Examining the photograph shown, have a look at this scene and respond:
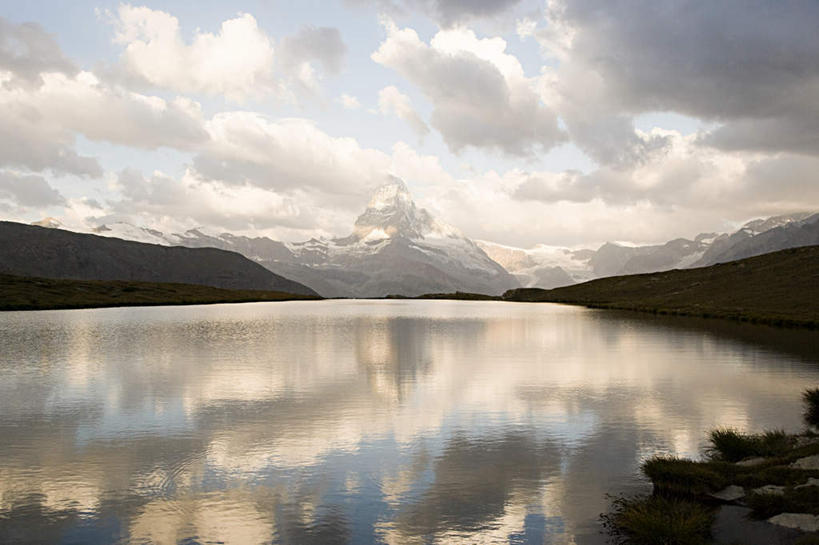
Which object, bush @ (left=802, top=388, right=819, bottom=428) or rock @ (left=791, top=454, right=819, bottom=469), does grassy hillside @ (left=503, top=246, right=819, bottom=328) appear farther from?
rock @ (left=791, top=454, right=819, bottom=469)

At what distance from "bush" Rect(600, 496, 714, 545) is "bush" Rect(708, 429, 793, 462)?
22.4 feet

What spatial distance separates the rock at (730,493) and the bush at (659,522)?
133 centimetres

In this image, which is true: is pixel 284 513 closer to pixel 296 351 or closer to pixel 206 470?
pixel 206 470

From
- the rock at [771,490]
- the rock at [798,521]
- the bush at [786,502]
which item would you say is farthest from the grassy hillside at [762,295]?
the rock at [798,521]

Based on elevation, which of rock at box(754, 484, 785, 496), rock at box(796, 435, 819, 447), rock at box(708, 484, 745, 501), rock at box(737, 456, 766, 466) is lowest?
rock at box(708, 484, 745, 501)

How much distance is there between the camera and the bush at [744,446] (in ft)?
77.3

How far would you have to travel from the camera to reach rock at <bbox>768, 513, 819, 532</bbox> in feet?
53.0

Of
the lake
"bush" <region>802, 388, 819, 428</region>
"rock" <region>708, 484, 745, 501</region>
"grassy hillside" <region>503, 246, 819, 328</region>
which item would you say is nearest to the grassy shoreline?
"rock" <region>708, 484, 745, 501</region>

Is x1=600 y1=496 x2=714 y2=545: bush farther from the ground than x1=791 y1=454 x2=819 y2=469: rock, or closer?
closer

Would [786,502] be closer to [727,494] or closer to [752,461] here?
[727,494]

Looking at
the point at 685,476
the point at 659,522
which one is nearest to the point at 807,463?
the point at 685,476

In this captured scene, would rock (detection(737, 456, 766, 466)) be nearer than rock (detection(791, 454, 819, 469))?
No

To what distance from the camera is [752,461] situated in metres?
22.5

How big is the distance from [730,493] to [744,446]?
5473 millimetres
